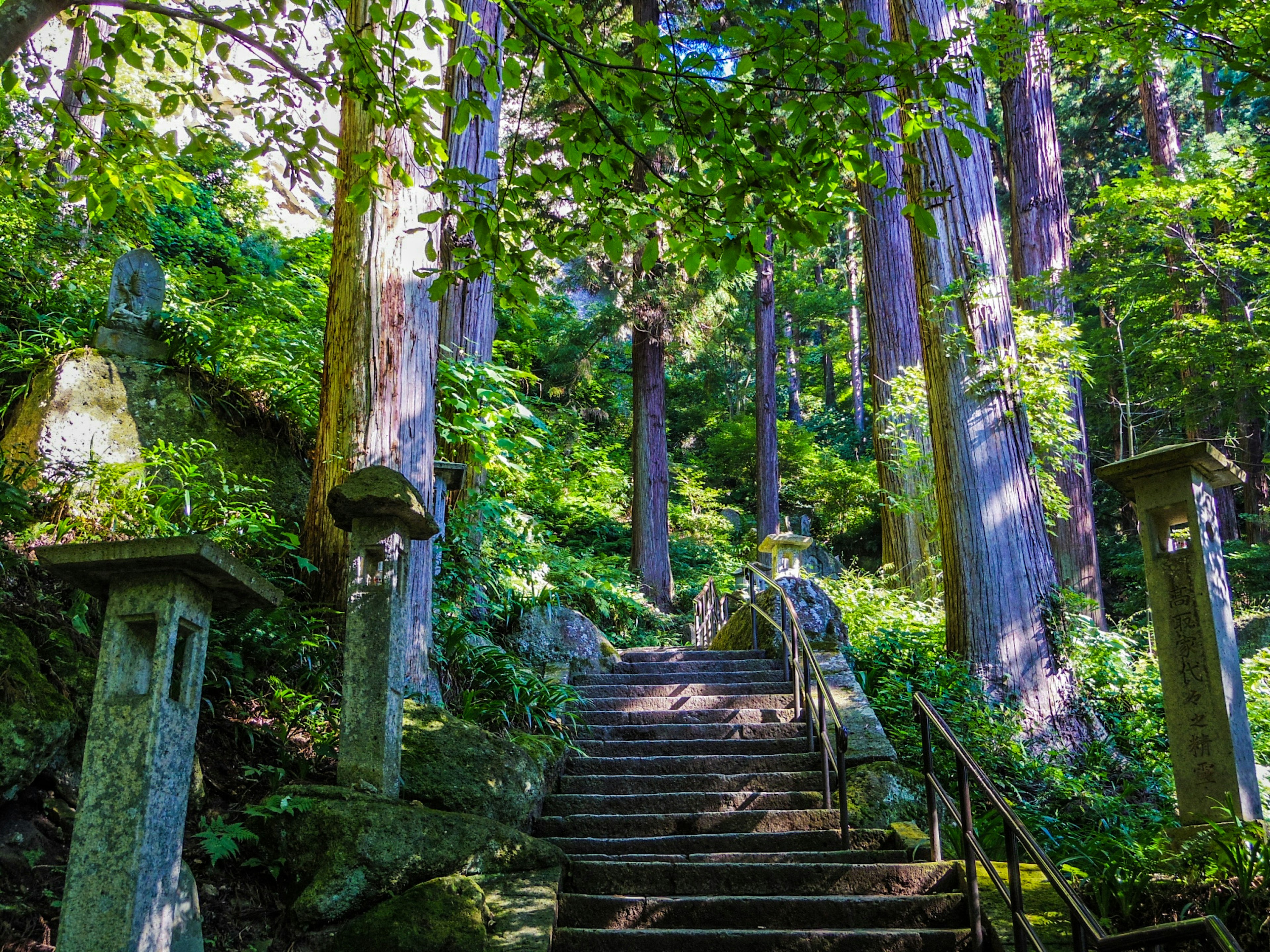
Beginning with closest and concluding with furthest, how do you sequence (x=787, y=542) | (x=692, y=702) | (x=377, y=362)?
(x=377, y=362), (x=692, y=702), (x=787, y=542)

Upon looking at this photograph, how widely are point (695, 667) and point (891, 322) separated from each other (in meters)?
6.62

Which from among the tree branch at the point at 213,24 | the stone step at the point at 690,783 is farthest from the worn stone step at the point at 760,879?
the tree branch at the point at 213,24

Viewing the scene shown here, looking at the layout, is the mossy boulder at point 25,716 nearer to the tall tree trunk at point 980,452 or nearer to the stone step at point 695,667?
the stone step at point 695,667

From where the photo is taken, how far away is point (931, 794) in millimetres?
5188

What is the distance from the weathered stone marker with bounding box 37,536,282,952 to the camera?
316 cm

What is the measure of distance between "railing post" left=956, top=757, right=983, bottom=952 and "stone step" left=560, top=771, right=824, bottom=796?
1708mm

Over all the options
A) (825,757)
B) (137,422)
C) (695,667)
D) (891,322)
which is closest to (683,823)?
(825,757)

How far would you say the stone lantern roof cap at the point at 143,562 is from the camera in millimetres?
3369

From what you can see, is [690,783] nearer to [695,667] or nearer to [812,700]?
[812,700]

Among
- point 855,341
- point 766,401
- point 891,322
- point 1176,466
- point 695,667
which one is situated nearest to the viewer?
point 1176,466

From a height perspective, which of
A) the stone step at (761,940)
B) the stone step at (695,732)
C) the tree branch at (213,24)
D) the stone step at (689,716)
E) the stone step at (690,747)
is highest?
the tree branch at (213,24)

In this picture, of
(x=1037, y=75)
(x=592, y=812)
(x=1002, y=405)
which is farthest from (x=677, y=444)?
(x=592, y=812)

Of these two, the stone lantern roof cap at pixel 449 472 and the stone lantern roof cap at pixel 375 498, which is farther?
the stone lantern roof cap at pixel 449 472

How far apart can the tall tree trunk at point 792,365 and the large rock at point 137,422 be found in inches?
840
